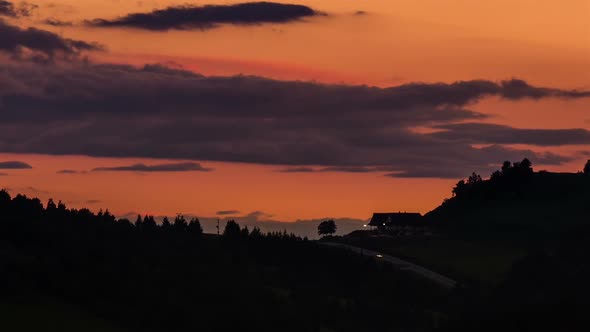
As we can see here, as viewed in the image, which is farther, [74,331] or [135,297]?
[135,297]

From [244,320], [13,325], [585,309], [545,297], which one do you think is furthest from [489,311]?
[13,325]

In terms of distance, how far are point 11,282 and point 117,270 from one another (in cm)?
3492

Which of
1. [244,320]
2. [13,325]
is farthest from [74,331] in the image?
[244,320]

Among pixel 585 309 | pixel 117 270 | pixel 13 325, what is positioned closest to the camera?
pixel 13 325

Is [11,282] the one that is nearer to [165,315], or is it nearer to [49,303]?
[49,303]

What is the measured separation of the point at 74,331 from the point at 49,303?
16651 millimetres

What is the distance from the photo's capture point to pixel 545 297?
175 meters

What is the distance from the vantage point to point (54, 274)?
176 m

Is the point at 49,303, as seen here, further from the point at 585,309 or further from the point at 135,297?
the point at 585,309

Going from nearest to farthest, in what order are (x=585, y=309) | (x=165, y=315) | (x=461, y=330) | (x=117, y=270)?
1. (x=585, y=309)
2. (x=461, y=330)
3. (x=165, y=315)
4. (x=117, y=270)

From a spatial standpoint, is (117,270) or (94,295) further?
(117,270)

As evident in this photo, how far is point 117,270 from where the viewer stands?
198 meters

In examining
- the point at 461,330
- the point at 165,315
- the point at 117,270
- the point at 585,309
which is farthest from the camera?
the point at 117,270

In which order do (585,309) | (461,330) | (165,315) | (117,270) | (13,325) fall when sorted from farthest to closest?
(117,270) → (165,315) → (461,330) → (585,309) → (13,325)
